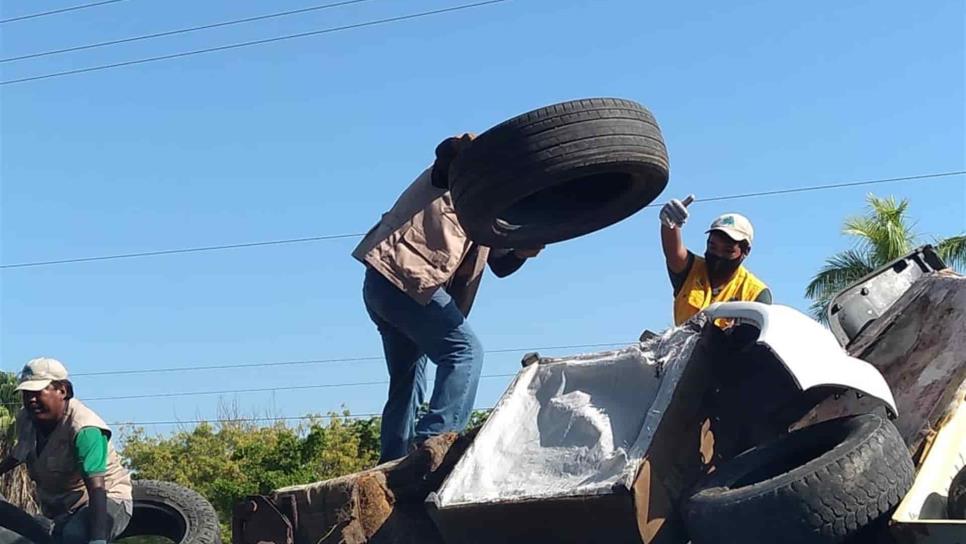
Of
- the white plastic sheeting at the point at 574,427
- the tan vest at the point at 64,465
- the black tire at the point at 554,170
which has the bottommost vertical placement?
the tan vest at the point at 64,465

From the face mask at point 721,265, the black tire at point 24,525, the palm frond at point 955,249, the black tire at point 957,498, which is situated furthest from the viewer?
the palm frond at point 955,249

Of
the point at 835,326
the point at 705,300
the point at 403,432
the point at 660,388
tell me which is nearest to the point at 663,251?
the point at 705,300

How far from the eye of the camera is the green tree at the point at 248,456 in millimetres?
6523

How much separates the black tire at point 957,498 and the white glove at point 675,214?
236 centimetres

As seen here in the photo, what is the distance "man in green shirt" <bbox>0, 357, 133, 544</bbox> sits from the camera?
6121 mm

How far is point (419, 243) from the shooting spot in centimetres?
582

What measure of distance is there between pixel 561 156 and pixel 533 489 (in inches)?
54.0

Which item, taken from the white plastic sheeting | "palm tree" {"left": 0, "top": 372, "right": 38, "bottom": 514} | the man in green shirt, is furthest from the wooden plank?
"palm tree" {"left": 0, "top": 372, "right": 38, "bottom": 514}

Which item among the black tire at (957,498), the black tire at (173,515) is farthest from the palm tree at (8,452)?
the black tire at (957,498)

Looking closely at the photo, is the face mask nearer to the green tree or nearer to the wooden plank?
the wooden plank

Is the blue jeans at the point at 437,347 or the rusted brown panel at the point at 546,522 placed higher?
the blue jeans at the point at 437,347

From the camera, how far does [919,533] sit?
3.64m

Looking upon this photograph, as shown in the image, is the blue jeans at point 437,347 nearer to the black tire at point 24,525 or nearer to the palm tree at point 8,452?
the black tire at point 24,525

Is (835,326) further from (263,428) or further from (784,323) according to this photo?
(263,428)
